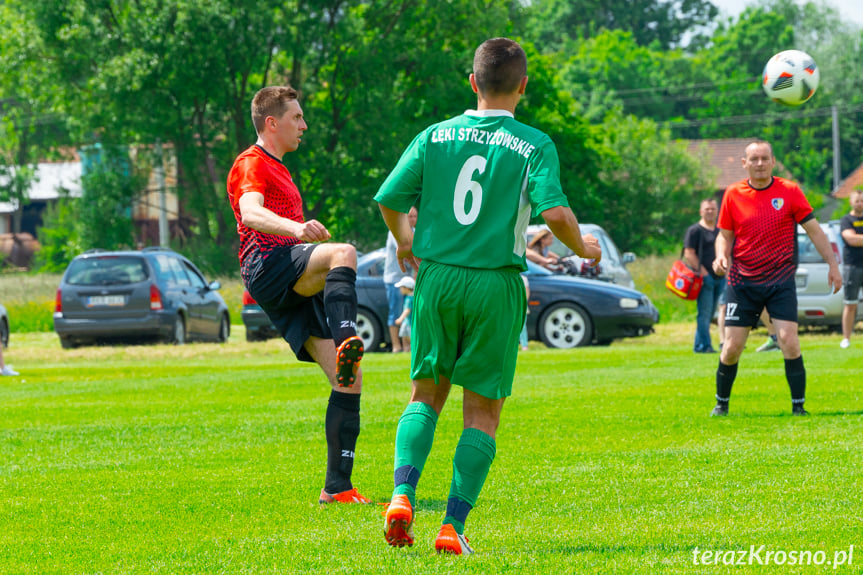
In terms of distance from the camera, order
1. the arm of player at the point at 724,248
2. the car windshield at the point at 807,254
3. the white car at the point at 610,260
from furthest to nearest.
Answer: the white car at the point at 610,260 → the car windshield at the point at 807,254 → the arm of player at the point at 724,248

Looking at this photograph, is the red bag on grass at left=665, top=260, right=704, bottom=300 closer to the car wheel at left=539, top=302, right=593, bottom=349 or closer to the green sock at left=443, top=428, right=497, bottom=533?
the car wheel at left=539, top=302, right=593, bottom=349

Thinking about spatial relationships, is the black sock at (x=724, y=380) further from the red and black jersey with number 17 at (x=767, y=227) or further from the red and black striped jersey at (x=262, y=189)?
the red and black striped jersey at (x=262, y=189)

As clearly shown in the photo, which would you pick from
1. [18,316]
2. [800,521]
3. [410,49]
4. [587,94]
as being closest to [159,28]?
[410,49]

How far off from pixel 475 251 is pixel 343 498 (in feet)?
5.84

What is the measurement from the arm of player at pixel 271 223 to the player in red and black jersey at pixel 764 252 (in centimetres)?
447

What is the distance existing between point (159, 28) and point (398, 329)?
2049 centimetres

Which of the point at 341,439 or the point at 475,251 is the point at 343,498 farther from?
the point at 475,251

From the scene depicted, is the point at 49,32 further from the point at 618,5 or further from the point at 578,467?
the point at 618,5

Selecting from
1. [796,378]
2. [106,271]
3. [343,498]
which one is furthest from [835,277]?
[106,271]

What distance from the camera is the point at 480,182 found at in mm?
4605

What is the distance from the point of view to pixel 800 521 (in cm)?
498

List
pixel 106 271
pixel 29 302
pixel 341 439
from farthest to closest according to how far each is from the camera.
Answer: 1. pixel 29 302
2. pixel 106 271
3. pixel 341 439

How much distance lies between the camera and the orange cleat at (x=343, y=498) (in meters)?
5.76

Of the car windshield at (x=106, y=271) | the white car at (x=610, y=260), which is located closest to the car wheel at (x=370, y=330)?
A: the car windshield at (x=106, y=271)
